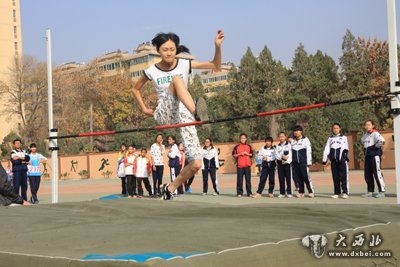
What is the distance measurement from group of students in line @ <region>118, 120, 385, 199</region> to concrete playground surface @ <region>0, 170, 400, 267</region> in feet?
20.0

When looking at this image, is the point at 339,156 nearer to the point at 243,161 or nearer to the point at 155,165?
the point at 243,161

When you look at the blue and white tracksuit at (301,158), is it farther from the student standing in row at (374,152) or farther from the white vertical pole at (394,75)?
the white vertical pole at (394,75)

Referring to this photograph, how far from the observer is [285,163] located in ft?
35.8

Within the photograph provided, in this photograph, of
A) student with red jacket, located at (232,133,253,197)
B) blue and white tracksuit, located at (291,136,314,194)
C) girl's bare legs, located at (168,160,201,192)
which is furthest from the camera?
student with red jacket, located at (232,133,253,197)

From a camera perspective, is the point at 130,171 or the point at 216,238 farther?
the point at 130,171

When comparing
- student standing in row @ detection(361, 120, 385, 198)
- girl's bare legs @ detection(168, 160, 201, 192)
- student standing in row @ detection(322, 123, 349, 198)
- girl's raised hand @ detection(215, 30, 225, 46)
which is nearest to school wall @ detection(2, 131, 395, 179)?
student standing in row @ detection(322, 123, 349, 198)

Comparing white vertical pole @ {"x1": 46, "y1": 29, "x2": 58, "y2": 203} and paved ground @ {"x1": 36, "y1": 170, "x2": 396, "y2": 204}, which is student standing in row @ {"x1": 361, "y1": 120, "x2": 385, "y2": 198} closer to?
paved ground @ {"x1": 36, "y1": 170, "x2": 396, "y2": 204}

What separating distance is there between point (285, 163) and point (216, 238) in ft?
27.8

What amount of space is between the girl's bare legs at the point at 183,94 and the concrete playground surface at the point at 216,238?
1198 millimetres

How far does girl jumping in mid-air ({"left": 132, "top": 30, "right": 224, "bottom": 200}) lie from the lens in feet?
16.7

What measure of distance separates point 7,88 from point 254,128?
20.6m

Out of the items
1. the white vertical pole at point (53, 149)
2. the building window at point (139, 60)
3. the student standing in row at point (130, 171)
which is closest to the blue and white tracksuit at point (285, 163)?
the student standing in row at point (130, 171)

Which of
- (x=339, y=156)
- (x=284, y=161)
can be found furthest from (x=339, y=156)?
(x=284, y=161)

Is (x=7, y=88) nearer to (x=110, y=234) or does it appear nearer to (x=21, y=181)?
(x=21, y=181)
